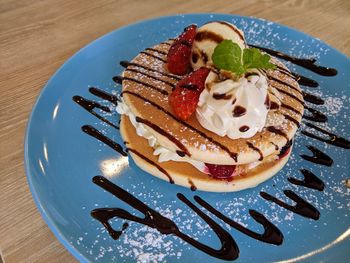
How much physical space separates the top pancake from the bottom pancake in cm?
12

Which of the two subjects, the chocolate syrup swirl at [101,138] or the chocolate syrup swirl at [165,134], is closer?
the chocolate syrup swirl at [165,134]

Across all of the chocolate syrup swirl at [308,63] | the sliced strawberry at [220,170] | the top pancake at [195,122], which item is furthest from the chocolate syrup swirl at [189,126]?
the chocolate syrup swirl at [308,63]

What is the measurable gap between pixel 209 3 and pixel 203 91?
1301 millimetres

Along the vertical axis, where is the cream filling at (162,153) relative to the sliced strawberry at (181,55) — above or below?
below

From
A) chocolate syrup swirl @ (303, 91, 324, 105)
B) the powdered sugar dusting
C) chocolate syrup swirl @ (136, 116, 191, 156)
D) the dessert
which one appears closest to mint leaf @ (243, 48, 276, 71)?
the dessert

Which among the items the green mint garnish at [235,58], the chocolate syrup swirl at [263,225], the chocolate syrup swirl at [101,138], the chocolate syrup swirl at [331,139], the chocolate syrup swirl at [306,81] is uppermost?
the green mint garnish at [235,58]

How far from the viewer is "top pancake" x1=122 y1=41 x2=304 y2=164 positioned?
4.54ft

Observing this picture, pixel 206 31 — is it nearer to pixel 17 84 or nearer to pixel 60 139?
pixel 60 139

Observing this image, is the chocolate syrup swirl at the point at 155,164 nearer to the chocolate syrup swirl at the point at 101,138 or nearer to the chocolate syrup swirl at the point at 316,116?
the chocolate syrup swirl at the point at 101,138

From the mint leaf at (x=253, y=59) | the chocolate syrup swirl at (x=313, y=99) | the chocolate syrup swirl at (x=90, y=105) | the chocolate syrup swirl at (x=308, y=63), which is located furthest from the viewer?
the chocolate syrup swirl at (x=308, y=63)

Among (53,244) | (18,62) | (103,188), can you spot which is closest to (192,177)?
(103,188)

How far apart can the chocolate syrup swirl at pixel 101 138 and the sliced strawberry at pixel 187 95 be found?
318 mm

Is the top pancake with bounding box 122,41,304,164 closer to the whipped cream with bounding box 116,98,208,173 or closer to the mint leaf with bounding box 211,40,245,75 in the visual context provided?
the whipped cream with bounding box 116,98,208,173

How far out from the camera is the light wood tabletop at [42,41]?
134 centimetres
